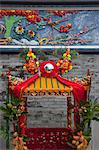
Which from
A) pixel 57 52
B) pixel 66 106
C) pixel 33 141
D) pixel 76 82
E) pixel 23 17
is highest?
pixel 23 17

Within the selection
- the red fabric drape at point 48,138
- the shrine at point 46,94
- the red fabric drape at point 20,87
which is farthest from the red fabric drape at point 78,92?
the red fabric drape at point 48,138

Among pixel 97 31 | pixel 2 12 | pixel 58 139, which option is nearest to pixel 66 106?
pixel 58 139

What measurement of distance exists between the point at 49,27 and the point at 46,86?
245 cm

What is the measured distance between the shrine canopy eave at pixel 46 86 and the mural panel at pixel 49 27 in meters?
1.87

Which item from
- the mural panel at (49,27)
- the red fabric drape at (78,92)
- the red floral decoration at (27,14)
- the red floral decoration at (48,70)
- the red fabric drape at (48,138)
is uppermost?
the red floral decoration at (27,14)

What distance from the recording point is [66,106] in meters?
10.0

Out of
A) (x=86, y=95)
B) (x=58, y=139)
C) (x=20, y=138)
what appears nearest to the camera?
(x=20, y=138)

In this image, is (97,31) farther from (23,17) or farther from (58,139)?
(58,139)

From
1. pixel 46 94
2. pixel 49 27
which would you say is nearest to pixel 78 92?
pixel 46 94

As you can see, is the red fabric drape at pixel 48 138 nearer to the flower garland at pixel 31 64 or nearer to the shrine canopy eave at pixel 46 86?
the shrine canopy eave at pixel 46 86

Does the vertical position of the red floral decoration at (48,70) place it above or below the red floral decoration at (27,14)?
below

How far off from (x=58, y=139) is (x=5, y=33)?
120 inches

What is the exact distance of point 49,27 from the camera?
34.0ft

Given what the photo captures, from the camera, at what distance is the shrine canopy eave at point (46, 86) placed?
27.1 ft
